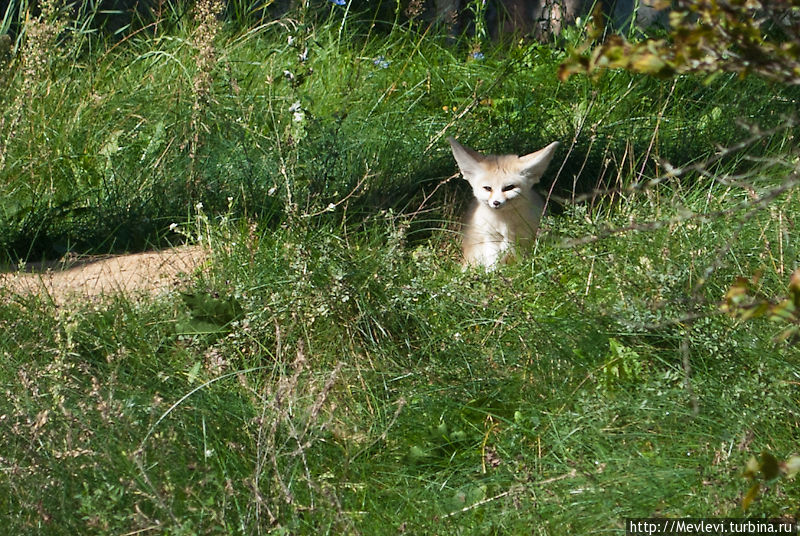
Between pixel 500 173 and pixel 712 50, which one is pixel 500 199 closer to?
pixel 500 173

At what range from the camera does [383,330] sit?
3.30 metres

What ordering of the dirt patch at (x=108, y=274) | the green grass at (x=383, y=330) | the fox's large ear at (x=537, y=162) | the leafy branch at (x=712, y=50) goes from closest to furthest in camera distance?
the leafy branch at (x=712, y=50), the green grass at (x=383, y=330), the dirt patch at (x=108, y=274), the fox's large ear at (x=537, y=162)

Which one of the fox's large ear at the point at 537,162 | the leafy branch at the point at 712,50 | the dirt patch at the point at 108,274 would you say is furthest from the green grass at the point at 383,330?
the leafy branch at the point at 712,50

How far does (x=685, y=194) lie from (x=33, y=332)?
2.66m

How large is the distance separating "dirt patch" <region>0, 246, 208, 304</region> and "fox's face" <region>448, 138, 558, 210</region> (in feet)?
4.24

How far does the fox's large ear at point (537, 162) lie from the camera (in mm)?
4496

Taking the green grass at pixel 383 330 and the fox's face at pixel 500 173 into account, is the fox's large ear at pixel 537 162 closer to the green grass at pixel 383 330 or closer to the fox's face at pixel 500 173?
the fox's face at pixel 500 173

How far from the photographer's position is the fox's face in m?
4.51

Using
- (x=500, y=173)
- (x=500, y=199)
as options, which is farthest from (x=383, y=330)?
(x=500, y=173)

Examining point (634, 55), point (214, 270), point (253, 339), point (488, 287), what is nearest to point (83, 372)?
point (253, 339)

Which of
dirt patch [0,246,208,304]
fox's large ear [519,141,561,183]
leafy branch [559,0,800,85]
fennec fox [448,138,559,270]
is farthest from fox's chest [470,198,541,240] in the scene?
leafy branch [559,0,800,85]

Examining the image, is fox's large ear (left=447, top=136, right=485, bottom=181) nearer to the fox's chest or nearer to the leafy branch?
the fox's chest

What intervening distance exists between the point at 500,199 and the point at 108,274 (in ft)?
5.67

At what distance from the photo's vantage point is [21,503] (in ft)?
7.68
